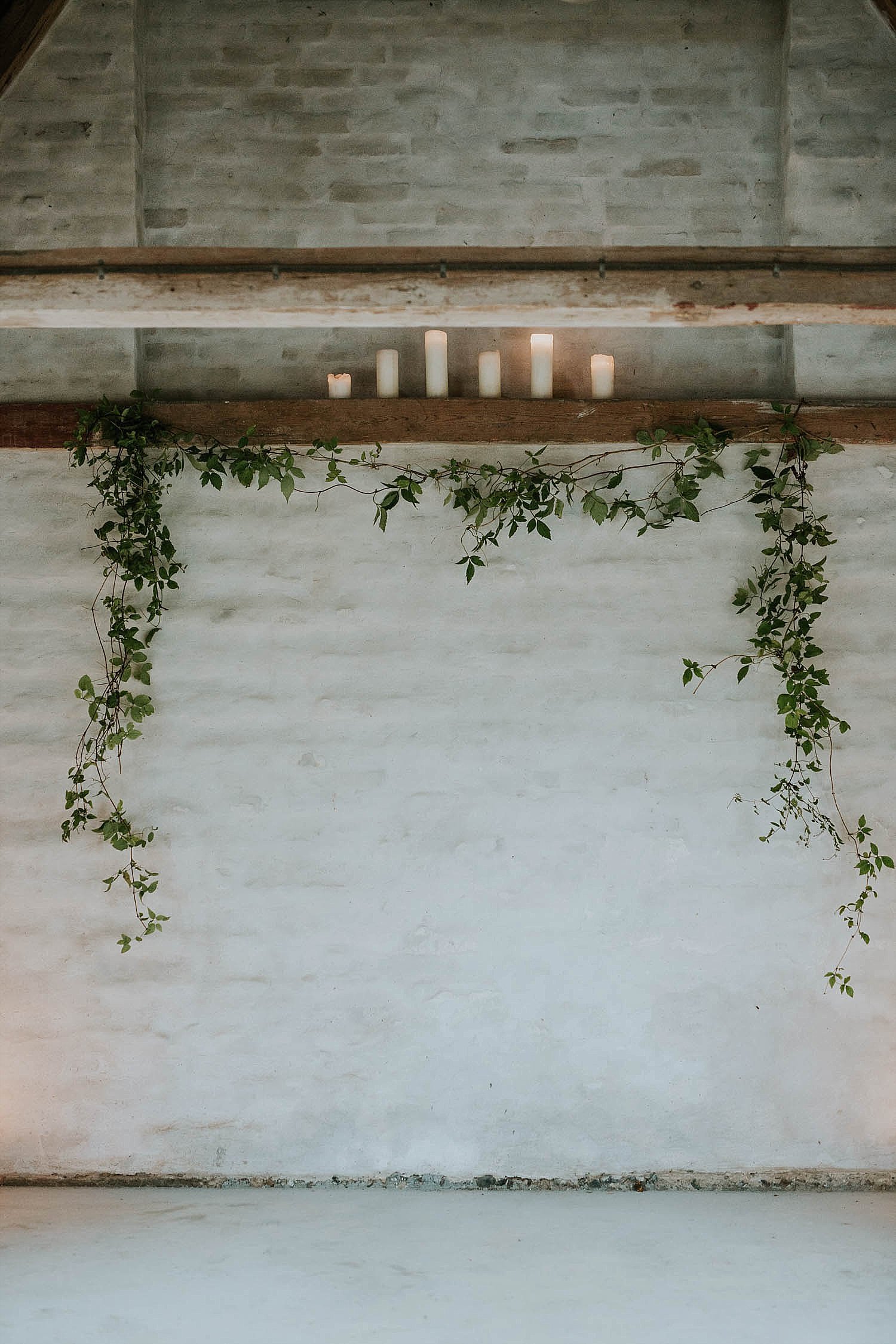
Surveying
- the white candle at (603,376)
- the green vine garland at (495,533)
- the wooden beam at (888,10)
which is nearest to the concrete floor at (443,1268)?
the green vine garland at (495,533)

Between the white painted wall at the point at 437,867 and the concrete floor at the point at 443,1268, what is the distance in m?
0.17

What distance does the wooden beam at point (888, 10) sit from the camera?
3.23 metres

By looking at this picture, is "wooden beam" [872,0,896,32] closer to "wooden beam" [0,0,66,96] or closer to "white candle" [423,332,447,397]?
"white candle" [423,332,447,397]

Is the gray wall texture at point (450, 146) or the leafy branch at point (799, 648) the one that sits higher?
the gray wall texture at point (450, 146)

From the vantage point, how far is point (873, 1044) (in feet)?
10.9

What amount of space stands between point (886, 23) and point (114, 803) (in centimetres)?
355

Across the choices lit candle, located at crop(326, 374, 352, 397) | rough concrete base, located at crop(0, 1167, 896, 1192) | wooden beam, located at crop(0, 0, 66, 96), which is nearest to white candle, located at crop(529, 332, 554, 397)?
lit candle, located at crop(326, 374, 352, 397)


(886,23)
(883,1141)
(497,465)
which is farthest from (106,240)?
(883,1141)

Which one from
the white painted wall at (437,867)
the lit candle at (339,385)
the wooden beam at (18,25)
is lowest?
the white painted wall at (437,867)

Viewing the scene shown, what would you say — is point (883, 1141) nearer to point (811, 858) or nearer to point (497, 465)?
point (811, 858)

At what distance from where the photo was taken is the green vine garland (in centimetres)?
326

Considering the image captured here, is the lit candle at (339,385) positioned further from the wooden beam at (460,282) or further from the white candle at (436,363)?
the wooden beam at (460,282)

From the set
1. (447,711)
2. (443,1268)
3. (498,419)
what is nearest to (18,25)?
(498,419)

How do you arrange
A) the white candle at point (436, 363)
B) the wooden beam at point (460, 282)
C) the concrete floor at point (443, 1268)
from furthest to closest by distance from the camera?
the white candle at point (436, 363) → the concrete floor at point (443, 1268) → the wooden beam at point (460, 282)
